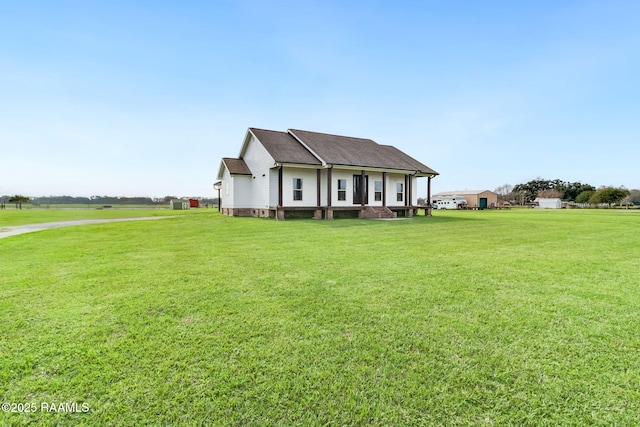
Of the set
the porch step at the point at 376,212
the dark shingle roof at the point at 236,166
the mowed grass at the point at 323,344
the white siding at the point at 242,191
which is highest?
the dark shingle roof at the point at 236,166

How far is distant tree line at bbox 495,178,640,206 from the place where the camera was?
5462 centimetres

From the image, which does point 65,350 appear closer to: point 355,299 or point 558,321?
point 355,299

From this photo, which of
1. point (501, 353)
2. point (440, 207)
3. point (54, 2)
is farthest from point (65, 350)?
point (440, 207)

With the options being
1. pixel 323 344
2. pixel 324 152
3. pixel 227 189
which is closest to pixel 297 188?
pixel 324 152

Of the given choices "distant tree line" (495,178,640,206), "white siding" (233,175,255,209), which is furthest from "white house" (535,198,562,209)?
"white siding" (233,175,255,209)

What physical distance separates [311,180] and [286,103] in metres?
8.33

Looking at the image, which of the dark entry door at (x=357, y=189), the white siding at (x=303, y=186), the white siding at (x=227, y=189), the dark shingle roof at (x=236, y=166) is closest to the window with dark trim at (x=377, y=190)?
the dark entry door at (x=357, y=189)

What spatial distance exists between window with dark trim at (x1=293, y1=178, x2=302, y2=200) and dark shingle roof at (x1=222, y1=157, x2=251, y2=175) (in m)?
4.25

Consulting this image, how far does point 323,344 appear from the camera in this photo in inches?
101

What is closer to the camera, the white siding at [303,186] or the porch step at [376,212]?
the white siding at [303,186]

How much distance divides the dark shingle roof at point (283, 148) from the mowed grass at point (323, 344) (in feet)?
39.9

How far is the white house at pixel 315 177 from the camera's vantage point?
17.3 meters

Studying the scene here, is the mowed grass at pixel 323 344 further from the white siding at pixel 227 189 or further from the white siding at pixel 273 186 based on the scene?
the white siding at pixel 227 189

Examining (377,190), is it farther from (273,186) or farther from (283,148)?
(273,186)
